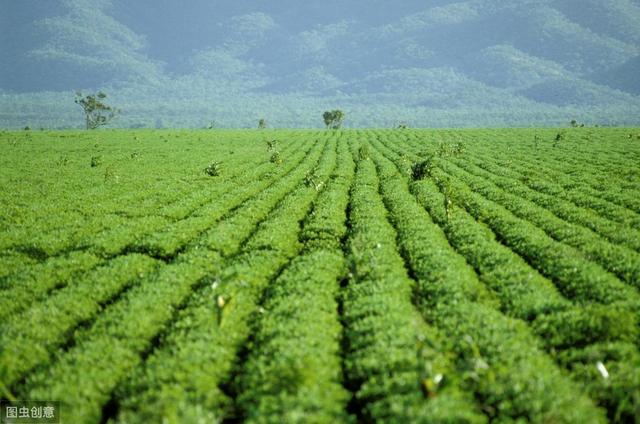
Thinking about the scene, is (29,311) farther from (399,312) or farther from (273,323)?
(399,312)

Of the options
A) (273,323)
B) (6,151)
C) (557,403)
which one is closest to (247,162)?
(6,151)

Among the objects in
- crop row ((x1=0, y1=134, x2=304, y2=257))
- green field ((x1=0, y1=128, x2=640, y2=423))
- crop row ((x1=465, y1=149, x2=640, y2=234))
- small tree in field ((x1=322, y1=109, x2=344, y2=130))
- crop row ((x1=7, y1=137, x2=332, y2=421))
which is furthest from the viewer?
small tree in field ((x1=322, y1=109, x2=344, y2=130))

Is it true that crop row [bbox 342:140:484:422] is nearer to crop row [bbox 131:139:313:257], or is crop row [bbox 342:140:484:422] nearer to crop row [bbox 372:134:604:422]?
crop row [bbox 372:134:604:422]

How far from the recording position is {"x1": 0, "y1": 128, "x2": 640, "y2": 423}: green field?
7.86m

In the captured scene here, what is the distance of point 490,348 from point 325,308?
4.45 metres

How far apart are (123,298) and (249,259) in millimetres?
4574

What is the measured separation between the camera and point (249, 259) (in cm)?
1503

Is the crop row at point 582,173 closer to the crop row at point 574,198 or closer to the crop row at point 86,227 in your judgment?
the crop row at point 574,198

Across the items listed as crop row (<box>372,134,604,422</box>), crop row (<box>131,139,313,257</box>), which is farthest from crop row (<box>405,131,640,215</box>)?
crop row (<box>131,139,313,257</box>)

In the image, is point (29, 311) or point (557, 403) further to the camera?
point (29, 311)

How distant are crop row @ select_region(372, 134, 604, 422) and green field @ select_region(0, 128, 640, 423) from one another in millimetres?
49

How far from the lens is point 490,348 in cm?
917

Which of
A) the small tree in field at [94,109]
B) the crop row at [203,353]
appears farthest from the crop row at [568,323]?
the small tree in field at [94,109]

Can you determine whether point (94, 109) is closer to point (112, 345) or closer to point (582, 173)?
point (582, 173)
